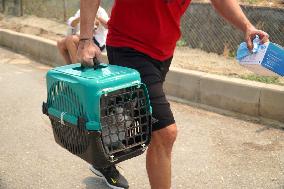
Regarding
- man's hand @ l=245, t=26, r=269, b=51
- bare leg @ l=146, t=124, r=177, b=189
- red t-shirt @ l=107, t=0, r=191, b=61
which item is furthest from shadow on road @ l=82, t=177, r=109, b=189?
man's hand @ l=245, t=26, r=269, b=51

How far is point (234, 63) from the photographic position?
680 cm

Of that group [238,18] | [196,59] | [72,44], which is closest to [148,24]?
[238,18]

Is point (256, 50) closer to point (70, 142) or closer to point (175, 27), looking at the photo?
point (175, 27)

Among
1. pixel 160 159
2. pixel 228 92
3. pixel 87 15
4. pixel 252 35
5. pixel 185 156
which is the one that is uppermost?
pixel 87 15

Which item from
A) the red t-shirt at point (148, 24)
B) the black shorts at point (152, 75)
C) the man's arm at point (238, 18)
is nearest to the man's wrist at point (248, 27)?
the man's arm at point (238, 18)

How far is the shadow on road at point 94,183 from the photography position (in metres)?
3.46

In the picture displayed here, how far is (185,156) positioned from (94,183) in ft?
3.03

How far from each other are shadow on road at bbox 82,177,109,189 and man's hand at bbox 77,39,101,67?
4.09 ft

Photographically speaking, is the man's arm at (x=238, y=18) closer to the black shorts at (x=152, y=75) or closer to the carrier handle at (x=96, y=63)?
the black shorts at (x=152, y=75)

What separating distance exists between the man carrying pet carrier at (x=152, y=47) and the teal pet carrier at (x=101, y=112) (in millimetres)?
155

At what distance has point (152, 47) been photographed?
8.89 feet

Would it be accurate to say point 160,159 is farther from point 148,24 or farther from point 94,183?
point 94,183

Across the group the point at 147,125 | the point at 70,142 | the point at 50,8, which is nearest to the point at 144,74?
the point at 147,125

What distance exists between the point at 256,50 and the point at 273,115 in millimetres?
1957
